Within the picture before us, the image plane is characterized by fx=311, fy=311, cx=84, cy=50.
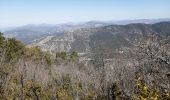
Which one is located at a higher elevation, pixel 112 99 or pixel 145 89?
pixel 145 89

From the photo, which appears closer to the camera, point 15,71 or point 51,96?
point 51,96

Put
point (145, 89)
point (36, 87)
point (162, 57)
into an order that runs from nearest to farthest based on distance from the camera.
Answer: point (145, 89)
point (162, 57)
point (36, 87)

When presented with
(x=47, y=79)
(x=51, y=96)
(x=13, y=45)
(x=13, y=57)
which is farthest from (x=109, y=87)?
(x=13, y=45)

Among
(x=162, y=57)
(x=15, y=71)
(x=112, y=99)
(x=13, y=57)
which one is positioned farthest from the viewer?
(x=13, y=57)

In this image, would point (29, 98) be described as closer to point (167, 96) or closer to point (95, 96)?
point (95, 96)

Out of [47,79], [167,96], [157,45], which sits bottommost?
[47,79]

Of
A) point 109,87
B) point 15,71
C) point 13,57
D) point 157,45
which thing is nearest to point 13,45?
point 13,57

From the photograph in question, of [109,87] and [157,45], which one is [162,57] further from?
[109,87]
